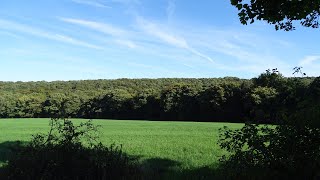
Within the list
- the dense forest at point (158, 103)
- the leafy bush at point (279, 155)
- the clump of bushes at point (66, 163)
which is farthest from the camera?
the dense forest at point (158, 103)

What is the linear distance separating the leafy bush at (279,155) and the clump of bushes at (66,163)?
2.54 metres

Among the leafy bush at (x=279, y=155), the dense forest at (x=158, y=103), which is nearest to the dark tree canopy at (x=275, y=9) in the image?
the leafy bush at (x=279, y=155)

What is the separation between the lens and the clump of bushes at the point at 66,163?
9.03 m

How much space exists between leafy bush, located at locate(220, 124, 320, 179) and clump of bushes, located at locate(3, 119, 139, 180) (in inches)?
99.9

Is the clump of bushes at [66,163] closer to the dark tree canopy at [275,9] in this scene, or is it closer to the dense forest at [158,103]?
the dark tree canopy at [275,9]

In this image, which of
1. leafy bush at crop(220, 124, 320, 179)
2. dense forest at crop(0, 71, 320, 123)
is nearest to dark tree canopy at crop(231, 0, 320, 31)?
leafy bush at crop(220, 124, 320, 179)

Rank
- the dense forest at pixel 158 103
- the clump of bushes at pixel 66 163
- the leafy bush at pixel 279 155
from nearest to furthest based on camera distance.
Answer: the leafy bush at pixel 279 155
the clump of bushes at pixel 66 163
the dense forest at pixel 158 103

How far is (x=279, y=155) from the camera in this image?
27.6 ft

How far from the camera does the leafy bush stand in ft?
27.3

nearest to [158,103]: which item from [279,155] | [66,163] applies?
[66,163]

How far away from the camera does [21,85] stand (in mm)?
135875

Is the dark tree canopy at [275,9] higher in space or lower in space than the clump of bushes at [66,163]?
higher

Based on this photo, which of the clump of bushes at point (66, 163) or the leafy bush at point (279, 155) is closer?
the leafy bush at point (279, 155)

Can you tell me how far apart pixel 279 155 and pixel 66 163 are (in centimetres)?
464
